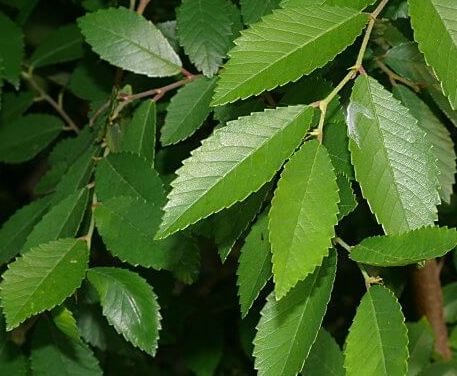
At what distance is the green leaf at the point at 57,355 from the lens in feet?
3.45

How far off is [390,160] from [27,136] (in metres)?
0.89

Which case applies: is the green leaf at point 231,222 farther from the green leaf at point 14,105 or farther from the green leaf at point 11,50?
the green leaf at point 14,105

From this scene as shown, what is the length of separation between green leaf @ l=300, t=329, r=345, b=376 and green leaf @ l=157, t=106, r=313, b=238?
15.5 inches

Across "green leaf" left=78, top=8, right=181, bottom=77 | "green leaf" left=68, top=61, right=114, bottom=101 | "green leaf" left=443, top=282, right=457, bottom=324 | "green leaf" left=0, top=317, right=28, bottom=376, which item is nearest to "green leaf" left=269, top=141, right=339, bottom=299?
"green leaf" left=78, top=8, right=181, bottom=77

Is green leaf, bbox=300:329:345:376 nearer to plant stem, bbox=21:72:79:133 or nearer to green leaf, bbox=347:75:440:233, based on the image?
green leaf, bbox=347:75:440:233

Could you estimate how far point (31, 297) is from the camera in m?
0.80

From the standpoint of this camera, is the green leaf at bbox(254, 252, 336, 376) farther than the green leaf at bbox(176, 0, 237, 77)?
No

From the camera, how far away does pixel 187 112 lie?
3.25ft

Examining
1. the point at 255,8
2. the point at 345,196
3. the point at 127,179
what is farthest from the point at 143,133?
the point at 345,196

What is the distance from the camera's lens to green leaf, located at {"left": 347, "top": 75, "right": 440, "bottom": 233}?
69cm

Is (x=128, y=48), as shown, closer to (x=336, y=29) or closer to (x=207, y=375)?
(x=336, y=29)

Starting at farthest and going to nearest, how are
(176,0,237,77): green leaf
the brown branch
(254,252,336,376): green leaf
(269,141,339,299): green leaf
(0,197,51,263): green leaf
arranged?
the brown branch → (0,197,51,263): green leaf → (176,0,237,77): green leaf → (254,252,336,376): green leaf → (269,141,339,299): green leaf

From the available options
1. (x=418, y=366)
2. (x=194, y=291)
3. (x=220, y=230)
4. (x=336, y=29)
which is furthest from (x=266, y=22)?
(x=194, y=291)

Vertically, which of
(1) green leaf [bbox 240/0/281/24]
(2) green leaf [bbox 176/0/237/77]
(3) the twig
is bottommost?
(3) the twig
